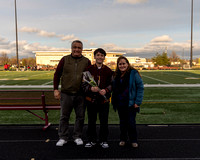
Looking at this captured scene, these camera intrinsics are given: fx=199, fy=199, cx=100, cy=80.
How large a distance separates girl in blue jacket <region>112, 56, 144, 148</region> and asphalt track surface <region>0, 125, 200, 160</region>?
0.35m

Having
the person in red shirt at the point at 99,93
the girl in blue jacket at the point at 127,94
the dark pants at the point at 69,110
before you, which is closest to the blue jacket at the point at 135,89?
the girl in blue jacket at the point at 127,94

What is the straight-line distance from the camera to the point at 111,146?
3.71 metres

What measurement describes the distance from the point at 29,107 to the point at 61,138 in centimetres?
131

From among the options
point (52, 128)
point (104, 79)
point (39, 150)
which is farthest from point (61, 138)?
point (104, 79)

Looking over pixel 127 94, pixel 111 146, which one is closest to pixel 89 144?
pixel 111 146

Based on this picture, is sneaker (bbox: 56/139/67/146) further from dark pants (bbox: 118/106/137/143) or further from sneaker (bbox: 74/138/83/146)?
dark pants (bbox: 118/106/137/143)

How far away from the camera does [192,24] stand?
46844mm

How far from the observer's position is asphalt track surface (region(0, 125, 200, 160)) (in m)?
3.32

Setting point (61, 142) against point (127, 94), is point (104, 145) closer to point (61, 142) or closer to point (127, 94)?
point (61, 142)

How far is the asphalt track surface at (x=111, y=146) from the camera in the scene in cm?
332

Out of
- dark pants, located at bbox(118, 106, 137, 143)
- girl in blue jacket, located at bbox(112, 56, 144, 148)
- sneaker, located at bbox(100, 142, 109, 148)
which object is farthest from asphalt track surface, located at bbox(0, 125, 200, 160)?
girl in blue jacket, located at bbox(112, 56, 144, 148)

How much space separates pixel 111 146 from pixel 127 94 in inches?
40.2

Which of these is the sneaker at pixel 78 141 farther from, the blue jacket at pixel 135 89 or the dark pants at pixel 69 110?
the blue jacket at pixel 135 89

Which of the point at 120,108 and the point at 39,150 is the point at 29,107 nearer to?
the point at 39,150
